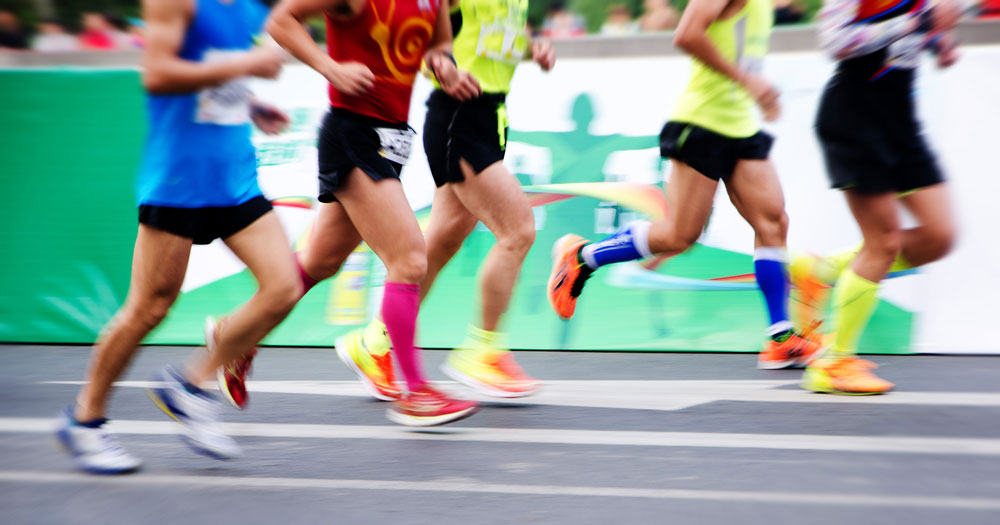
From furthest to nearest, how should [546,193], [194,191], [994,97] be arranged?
[546,193], [994,97], [194,191]

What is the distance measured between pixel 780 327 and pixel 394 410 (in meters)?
1.71

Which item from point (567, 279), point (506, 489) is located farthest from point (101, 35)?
point (506, 489)

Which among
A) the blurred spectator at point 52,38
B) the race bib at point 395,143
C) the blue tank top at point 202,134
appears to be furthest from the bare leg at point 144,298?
the blurred spectator at point 52,38

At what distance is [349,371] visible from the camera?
4965 mm

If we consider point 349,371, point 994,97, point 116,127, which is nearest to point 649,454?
point 349,371

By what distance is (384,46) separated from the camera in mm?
3531

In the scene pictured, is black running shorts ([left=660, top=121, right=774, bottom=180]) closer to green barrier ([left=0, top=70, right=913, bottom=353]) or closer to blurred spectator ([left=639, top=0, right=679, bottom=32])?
green barrier ([left=0, top=70, right=913, bottom=353])

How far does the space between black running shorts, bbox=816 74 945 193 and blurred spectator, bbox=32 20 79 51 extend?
4.71 metres

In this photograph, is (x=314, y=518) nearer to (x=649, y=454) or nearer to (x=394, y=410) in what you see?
(x=649, y=454)

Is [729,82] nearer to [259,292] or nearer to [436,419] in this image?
[436,419]

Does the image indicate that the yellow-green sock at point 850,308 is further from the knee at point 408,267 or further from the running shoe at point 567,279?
the knee at point 408,267

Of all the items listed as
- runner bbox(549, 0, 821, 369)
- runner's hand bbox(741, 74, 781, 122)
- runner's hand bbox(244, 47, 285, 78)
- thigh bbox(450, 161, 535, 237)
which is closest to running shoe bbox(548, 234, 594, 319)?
runner bbox(549, 0, 821, 369)

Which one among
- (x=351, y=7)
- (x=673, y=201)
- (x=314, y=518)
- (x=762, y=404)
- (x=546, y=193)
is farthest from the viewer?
(x=546, y=193)

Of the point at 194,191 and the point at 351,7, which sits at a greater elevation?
the point at 351,7
